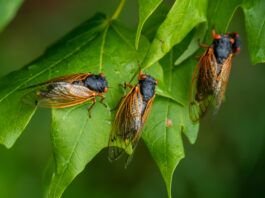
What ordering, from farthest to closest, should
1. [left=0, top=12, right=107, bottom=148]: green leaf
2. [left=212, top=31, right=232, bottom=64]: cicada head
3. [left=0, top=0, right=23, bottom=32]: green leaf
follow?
[left=212, top=31, right=232, bottom=64]: cicada head < [left=0, top=12, right=107, bottom=148]: green leaf < [left=0, top=0, right=23, bottom=32]: green leaf

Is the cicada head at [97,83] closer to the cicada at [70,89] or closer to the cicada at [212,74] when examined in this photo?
the cicada at [70,89]

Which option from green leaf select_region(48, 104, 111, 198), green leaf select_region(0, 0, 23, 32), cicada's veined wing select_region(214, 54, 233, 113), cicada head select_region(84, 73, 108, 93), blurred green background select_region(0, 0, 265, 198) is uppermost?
green leaf select_region(0, 0, 23, 32)

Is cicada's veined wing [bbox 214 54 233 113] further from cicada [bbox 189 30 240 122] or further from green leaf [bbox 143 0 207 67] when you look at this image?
green leaf [bbox 143 0 207 67]

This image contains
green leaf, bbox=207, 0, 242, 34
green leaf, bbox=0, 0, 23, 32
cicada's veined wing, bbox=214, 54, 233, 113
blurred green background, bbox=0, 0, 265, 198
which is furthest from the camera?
blurred green background, bbox=0, 0, 265, 198

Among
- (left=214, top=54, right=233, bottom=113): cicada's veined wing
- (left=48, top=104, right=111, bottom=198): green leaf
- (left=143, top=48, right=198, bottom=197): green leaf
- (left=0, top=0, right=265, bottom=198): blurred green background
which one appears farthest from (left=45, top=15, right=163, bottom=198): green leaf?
(left=0, top=0, right=265, bottom=198): blurred green background

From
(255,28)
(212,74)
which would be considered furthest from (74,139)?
(255,28)

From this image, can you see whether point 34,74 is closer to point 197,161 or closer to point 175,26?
point 175,26

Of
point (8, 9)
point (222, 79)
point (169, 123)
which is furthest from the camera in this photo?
point (222, 79)
